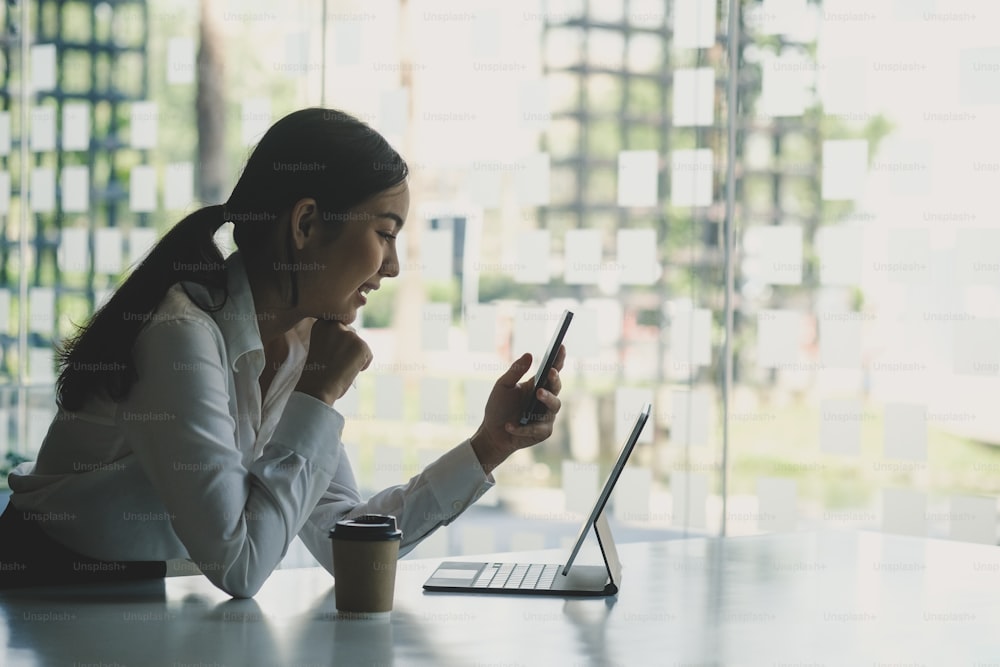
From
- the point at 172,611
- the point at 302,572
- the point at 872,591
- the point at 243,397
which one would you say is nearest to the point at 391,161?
the point at 243,397

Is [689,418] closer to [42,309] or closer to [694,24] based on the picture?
[694,24]

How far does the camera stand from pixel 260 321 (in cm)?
173

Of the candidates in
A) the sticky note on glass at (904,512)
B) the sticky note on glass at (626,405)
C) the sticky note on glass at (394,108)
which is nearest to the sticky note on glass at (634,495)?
the sticky note on glass at (626,405)

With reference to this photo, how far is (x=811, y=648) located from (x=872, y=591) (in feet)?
1.28

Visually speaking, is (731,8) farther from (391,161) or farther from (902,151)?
(391,161)

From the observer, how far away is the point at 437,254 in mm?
3998

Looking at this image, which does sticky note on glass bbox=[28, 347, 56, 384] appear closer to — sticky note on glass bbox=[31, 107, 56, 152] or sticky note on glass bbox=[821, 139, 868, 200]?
sticky note on glass bbox=[31, 107, 56, 152]

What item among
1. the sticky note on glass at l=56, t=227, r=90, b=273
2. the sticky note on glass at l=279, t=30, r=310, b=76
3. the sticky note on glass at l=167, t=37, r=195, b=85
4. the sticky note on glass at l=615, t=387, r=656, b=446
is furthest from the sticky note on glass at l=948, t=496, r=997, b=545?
the sticky note on glass at l=56, t=227, r=90, b=273

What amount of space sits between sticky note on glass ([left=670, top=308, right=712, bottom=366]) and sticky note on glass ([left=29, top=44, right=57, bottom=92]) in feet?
7.38

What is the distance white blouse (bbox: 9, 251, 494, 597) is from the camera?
4.60 feet

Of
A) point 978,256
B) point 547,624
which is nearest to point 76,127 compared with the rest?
→ point 978,256

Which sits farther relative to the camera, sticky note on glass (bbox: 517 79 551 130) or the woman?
sticky note on glass (bbox: 517 79 551 130)

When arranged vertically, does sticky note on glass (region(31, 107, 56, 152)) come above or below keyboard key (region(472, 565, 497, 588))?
above

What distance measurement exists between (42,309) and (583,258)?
186cm
